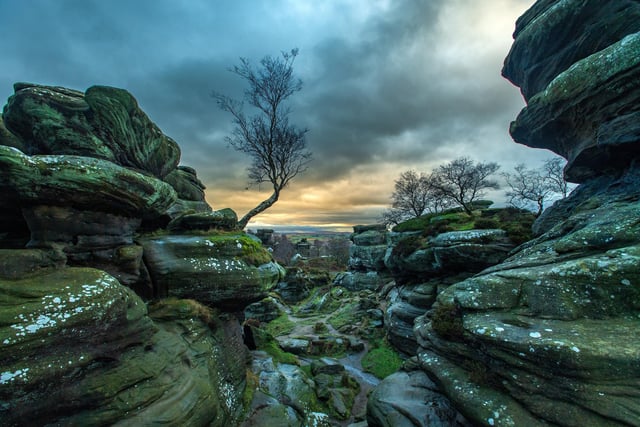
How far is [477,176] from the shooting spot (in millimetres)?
37094

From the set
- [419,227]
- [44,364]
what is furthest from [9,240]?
[419,227]

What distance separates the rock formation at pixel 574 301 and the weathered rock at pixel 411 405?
128 cm

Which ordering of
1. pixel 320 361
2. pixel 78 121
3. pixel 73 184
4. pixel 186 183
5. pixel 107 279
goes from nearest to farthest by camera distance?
pixel 107 279
pixel 73 184
pixel 78 121
pixel 320 361
pixel 186 183

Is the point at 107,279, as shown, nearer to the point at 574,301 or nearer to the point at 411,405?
the point at 411,405

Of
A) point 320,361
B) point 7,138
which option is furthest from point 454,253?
point 7,138

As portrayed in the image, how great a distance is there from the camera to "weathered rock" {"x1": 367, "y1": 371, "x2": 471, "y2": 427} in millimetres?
7871

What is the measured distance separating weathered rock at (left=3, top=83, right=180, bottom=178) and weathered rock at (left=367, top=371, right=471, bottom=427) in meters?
15.2

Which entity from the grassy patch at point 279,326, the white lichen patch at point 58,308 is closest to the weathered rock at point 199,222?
the white lichen patch at point 58,308

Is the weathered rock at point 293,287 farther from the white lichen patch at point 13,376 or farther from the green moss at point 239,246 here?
the white lichen patch at point 13,376

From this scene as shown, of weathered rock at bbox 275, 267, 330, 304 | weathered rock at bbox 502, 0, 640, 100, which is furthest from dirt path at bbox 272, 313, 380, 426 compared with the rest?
weathered rock at bbox 502, 0, 640, 100

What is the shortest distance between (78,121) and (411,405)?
56.8ft

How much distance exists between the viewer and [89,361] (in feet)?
18.9

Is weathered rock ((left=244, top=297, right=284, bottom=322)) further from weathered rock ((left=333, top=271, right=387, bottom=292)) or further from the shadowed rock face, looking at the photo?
the shadowed rock face

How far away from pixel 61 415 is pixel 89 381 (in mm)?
671
